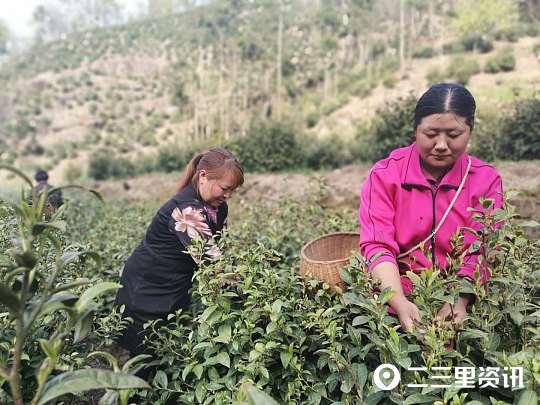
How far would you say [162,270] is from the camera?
2428mm

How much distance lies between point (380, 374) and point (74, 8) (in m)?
63.5

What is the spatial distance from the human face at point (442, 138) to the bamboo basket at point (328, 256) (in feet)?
1.66

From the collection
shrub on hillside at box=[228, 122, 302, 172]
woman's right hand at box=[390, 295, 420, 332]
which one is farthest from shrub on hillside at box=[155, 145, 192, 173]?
woman's right hand at box=[390, 295, 420, 332]

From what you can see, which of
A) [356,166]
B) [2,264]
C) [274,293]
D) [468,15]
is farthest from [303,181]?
[468,15]

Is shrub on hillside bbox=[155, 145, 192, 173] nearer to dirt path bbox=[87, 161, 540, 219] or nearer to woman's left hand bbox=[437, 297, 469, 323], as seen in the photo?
dirt path bbox=[87, 161, 540, 219]

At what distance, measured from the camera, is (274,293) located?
190 cm

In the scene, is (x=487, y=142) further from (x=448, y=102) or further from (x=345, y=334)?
(x=345, y=334)

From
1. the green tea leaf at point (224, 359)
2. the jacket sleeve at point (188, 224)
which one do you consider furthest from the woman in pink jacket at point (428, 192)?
the jacket sleeve at point (188, 224)

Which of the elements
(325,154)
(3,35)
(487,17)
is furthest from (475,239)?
(3,35)

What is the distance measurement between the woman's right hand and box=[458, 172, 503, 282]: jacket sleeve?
223 mm

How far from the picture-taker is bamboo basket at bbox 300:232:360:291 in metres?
2.01

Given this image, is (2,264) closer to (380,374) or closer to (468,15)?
(380,374)

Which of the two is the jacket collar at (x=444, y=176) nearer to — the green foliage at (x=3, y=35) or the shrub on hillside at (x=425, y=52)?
the shrub on hillside at (x=425, y=52)

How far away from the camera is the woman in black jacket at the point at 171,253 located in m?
2.36
